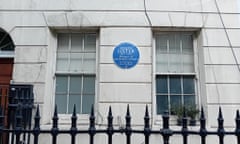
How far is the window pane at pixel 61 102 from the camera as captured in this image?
4781 millimetres

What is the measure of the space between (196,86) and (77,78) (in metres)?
2.34

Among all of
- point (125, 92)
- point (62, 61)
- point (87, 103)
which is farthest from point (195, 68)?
point (62, 61)

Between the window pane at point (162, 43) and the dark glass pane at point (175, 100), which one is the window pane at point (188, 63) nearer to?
the window pane at point (162, 43)

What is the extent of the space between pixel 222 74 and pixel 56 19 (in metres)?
3.39

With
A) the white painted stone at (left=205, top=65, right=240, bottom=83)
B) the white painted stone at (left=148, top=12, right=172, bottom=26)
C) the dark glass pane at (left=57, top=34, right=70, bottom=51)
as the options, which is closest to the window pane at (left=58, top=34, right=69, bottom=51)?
the dark glass pane at (left=57, top=34, right=70, bottom=51)

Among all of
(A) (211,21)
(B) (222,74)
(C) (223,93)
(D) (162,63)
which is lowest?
(C) (223,93)

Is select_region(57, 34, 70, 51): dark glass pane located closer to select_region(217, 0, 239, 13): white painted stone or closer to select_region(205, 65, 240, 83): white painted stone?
select_region(205, 65, 240, 83): white painted stone

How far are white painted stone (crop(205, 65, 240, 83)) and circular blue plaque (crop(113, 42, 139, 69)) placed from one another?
4.54ft

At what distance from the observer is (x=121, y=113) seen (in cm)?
455

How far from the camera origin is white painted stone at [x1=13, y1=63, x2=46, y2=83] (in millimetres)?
4684

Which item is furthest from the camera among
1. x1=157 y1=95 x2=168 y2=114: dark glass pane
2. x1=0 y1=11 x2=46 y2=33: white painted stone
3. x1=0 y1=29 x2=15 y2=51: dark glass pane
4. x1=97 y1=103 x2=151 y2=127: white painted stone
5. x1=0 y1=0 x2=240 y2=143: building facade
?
x1=0 y1=29 x2=15 y2=51: dark glass pane

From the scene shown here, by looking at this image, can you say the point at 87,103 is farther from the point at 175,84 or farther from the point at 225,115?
the point at 225,115

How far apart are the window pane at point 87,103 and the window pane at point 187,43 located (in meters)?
2.10

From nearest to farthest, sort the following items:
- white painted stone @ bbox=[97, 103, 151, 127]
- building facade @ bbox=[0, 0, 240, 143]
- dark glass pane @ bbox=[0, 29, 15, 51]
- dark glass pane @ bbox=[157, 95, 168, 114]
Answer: white painted stone @ bbox=[97, 103, 151, 127], building facade @ bbox=[0, 0, 240, 143], dark glass pane @ bbox=[157, 95, 168, 114], dark glass pane @ bbox=[0, 29, 15, 51]
